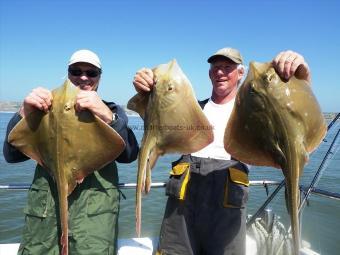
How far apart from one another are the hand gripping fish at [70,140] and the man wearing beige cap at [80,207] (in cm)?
9

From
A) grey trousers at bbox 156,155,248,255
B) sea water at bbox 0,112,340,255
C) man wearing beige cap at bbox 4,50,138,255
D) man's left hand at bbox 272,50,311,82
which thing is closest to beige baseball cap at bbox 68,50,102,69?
man wearing beige cap at bbox 4,50,138,255

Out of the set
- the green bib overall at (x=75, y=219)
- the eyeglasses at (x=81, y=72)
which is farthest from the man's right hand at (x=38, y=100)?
the green bib overall at (x=75, y=219)

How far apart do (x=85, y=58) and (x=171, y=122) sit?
1.31 metres

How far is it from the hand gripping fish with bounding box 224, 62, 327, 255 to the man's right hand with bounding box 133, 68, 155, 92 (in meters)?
0.93

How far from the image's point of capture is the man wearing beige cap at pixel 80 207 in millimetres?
3469

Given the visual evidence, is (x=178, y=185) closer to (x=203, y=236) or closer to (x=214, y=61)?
(x=203, y=236)

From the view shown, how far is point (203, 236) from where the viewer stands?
395 centimetres

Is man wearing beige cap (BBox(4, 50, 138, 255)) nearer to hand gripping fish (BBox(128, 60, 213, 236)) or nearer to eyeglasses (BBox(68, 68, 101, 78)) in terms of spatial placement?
hand gripping fish (BBox(128, 60, 213, 236))

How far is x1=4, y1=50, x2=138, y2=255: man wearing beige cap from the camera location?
11.4ft

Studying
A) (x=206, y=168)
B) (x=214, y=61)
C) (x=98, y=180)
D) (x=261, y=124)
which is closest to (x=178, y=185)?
(x=206, y=168)

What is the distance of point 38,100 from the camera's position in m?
3.35

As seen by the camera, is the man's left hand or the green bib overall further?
the green bib overall

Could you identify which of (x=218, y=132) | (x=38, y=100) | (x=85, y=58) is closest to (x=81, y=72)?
(x=85, y=58)

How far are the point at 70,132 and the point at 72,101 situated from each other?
31cm
